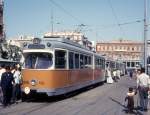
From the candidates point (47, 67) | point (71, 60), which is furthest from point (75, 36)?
point (47, 67)

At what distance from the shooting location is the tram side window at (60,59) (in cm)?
2103

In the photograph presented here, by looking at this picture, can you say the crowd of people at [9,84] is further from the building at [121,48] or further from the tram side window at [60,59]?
the building at [121,48]

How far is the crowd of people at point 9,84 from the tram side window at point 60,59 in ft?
6.16

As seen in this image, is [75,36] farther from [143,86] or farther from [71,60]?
[143,86]

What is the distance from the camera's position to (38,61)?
2084cm

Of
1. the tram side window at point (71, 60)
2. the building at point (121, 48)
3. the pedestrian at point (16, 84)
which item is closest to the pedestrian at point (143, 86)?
the tram side window at point (71, 60)

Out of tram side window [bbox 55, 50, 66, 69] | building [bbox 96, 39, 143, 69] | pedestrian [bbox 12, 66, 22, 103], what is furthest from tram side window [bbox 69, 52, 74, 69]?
building [bbox 96, 39, 143, 69]

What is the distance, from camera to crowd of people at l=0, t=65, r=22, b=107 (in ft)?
64.0

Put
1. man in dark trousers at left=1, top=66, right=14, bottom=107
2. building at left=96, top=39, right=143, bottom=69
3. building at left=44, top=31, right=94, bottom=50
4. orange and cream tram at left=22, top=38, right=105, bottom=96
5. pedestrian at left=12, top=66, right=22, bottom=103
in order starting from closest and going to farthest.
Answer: man in dark trousers at left=1, top=66, right=14, bottom=107
orange and cream tram at left=22, top=38, right=105, bottom=96
pedestrian at left=12, top=66, right=22, bottom=103
building at left=44, top=31, right=94, bottom=50
building at left=96, top=39, right=143, bottom=69

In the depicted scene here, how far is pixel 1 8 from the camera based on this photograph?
75.9 metres

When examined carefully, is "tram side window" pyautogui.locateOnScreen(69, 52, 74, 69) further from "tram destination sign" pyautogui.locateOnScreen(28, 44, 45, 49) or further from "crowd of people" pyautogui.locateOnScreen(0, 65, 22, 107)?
"crowd of people" pyautogui.locateOnScreen(0, 65, 22, 107)

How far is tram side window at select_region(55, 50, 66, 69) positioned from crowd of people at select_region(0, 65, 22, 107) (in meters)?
1.88

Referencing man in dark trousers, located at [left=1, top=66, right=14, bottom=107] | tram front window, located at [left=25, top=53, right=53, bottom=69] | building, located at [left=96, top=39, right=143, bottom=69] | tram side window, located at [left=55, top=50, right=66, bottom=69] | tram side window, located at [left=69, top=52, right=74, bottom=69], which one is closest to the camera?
man in dark trousers, located at [left=1, top=66, right=14, bottom=107]

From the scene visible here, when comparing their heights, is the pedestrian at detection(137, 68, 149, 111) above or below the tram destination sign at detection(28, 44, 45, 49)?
below
